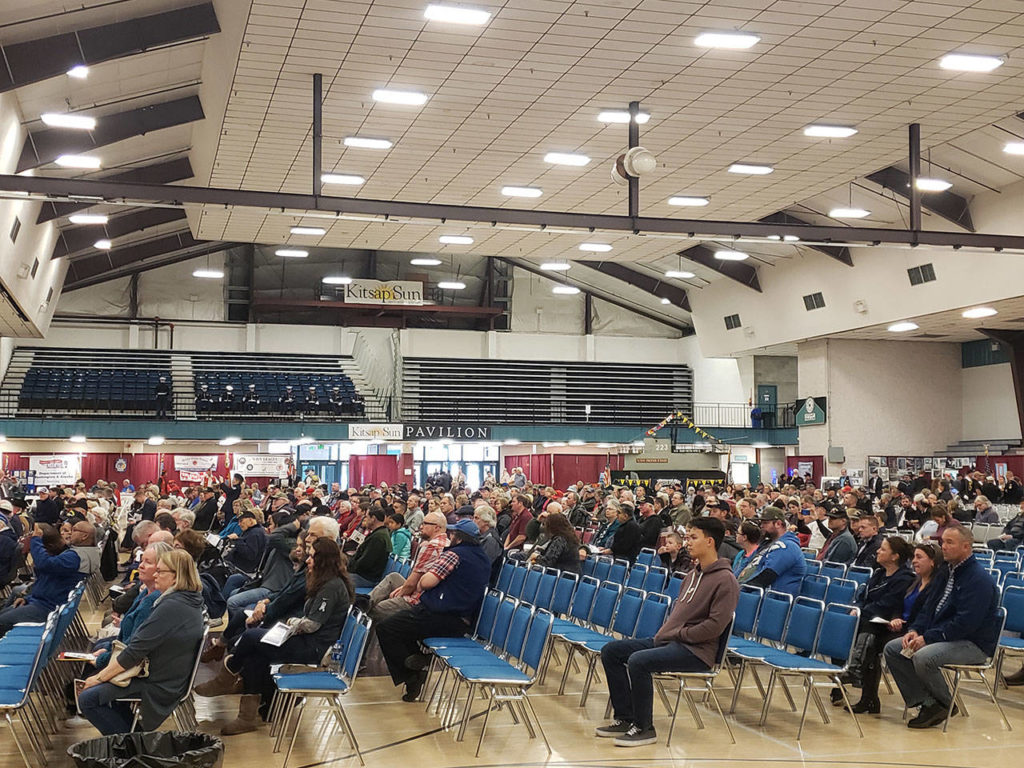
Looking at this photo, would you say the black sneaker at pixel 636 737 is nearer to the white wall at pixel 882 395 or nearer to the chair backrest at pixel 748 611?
the chair backrest at pixel 748 611

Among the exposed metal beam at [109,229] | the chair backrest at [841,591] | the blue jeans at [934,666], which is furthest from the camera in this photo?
the exposed metal beam at [109,229]

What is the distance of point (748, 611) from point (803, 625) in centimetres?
66

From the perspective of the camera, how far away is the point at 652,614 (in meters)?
7.07

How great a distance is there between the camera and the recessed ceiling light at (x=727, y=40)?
366 inches

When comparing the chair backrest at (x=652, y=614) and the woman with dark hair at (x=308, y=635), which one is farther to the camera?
the chair backrest at (x=652, y=614)

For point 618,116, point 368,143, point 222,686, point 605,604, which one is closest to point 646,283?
point 368,143

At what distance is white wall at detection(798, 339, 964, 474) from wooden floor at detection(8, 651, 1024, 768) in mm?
20092

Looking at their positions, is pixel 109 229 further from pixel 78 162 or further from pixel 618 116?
pixel 618 116

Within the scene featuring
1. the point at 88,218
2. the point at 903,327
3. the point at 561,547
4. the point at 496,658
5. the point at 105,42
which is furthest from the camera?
the point at 903,327

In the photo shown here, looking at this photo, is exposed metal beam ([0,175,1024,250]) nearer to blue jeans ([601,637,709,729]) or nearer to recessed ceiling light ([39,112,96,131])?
recessed ceiling light ([39,112,96,131])

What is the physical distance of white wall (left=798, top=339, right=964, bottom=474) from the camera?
87.3ft

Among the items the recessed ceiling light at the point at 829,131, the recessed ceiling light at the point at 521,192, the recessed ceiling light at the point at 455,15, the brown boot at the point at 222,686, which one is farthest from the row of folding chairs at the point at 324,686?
the recessed ceiling light at the point at 521,192

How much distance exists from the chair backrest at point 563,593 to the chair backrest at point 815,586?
1.75 metres

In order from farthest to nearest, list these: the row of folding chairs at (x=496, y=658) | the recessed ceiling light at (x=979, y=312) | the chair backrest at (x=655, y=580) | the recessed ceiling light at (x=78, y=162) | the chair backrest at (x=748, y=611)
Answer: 1. the recessed ceiling light at (x=979, y=312)
2. the recessed ceiling light at (x=78, y=162)
3. the chair backrest at (x=655, y=580)
4. the chair backrest at (x=748, y=611)
5. the row of folding chairs at (x=496, y=658)
